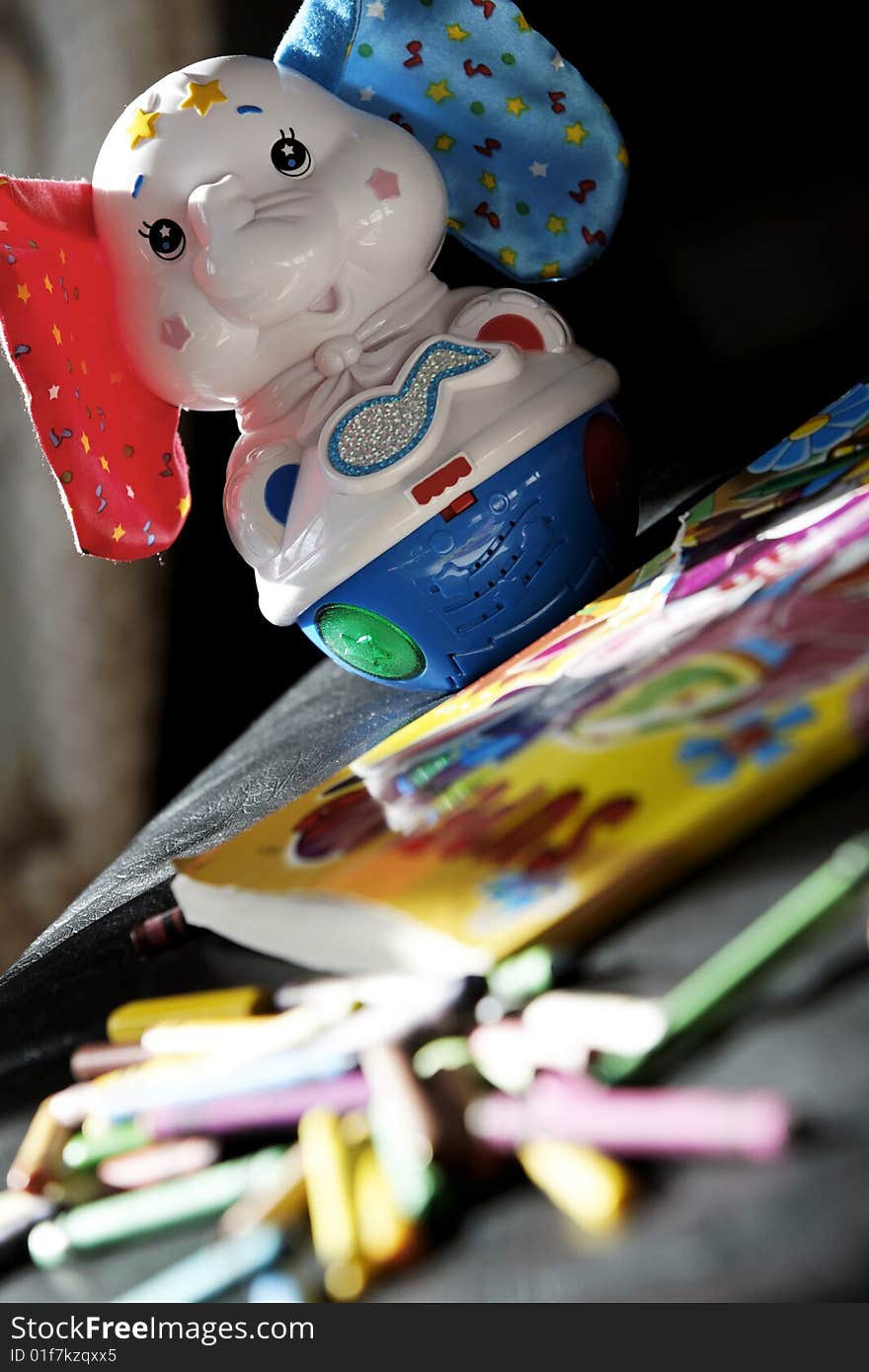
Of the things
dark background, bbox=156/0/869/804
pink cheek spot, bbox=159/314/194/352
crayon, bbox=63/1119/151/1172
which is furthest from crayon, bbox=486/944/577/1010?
dark background, bbox=156/0/869/804

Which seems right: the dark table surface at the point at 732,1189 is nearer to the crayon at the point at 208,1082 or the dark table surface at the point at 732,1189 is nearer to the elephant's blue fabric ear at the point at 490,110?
the crayon at the point at 208,1082

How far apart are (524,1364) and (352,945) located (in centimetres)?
17

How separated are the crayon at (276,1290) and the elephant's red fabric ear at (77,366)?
493mm

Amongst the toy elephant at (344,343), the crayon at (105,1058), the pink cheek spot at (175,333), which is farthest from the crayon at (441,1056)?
the pink cheek spot at (175,333)

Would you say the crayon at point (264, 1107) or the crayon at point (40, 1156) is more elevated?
the crayon at point (264, 1107)

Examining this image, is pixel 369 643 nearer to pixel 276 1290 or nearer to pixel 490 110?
pixel 490 110

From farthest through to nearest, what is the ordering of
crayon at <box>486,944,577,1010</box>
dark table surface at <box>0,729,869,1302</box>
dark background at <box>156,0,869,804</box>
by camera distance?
dark background at <box>156,0,869,804</box> → crayon at <box>486,944,577,1010</box> → dark table surface at <box>0,729,869,1302</box>

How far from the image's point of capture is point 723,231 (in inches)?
36.9

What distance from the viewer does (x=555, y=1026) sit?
0.35m

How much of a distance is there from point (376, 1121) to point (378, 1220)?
0.09ft

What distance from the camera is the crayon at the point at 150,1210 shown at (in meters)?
0.37

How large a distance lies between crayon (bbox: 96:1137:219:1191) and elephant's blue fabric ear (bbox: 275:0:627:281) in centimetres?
58

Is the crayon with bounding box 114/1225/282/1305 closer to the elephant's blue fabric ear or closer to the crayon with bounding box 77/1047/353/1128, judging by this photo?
the crayon with bounding box 77/1047/353/1128

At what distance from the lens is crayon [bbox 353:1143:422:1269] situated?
0.32 meters
